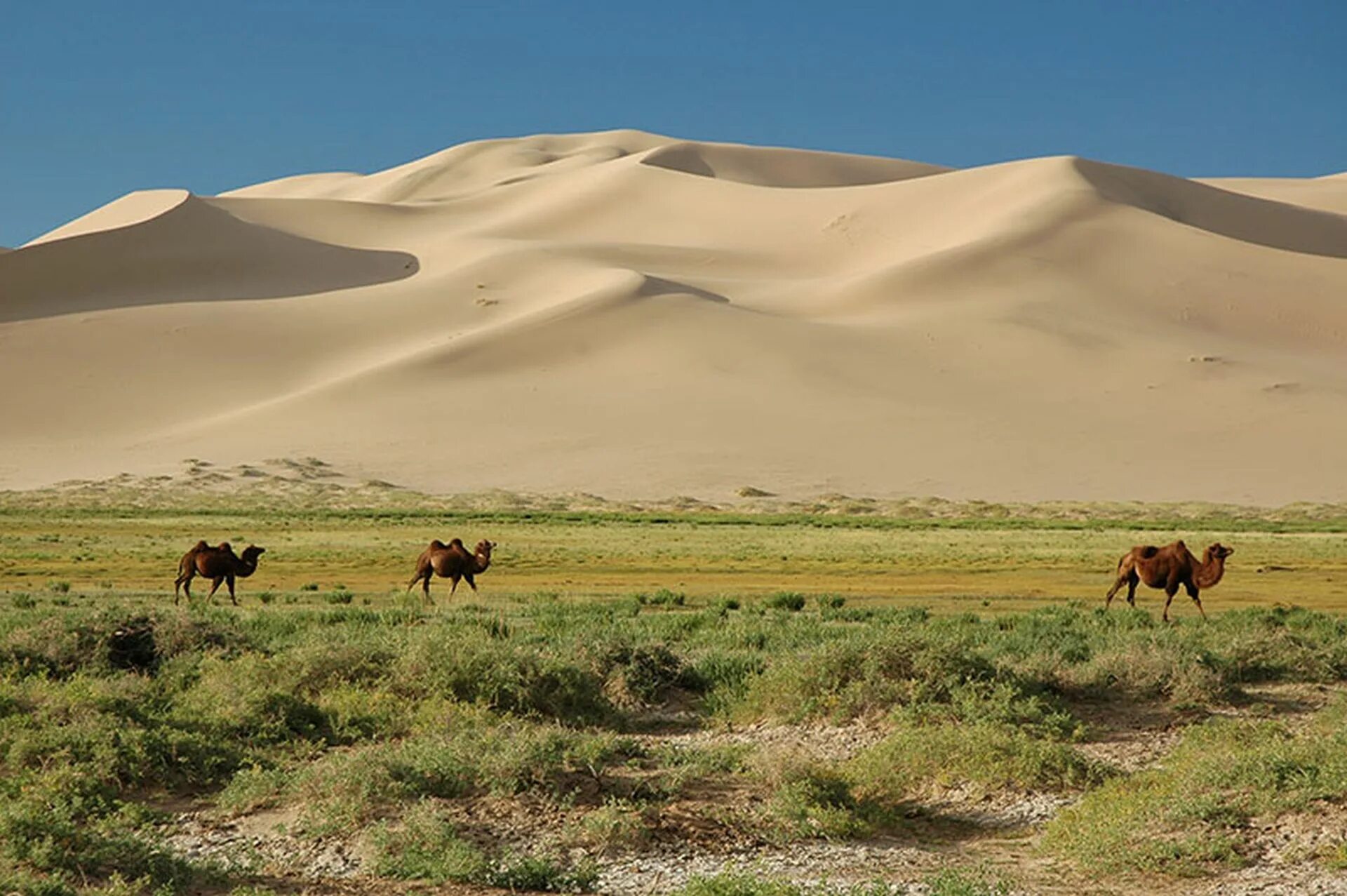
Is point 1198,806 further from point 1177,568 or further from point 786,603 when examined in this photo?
point 786,603

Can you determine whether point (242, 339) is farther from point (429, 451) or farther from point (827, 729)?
point (827, 729)

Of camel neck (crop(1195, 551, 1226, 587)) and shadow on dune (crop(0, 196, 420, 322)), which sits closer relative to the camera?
camel neck (crop(1195, 551, 1226, 587))

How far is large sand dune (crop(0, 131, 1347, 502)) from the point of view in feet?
210

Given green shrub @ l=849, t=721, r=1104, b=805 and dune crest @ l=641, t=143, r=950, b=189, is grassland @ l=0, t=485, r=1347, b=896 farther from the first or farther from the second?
dune crest @ l=641, t=143, r=950, b=189

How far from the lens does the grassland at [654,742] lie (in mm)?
8938

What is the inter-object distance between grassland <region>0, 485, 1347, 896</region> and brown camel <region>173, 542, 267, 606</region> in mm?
405

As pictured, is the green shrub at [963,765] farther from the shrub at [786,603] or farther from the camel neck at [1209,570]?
the shrub at [786,603]

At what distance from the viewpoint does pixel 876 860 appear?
9195mm

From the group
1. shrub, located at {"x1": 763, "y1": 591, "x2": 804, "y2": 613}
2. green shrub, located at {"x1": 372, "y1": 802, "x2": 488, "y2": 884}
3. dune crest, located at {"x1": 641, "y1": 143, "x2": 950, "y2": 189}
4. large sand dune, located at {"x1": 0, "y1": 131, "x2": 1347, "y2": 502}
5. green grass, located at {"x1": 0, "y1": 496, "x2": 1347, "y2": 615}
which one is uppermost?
dune crest, located at {"x1": 641, "y1": 143, "x2": 950, "y2": 189}

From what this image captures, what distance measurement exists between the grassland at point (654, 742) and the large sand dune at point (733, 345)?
41509mm

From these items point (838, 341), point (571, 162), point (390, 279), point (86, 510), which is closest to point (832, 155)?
point (571, 162)

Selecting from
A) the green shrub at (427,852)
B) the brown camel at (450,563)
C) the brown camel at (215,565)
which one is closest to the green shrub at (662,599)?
the brown camel at (450,563)

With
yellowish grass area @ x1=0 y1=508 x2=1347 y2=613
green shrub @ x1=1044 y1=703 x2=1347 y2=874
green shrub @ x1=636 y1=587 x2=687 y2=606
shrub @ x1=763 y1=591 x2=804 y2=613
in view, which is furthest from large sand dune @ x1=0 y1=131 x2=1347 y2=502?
green shrub @ x1=1044 y1=703 x2=1347 y2=874

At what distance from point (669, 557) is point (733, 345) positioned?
46.6 m
